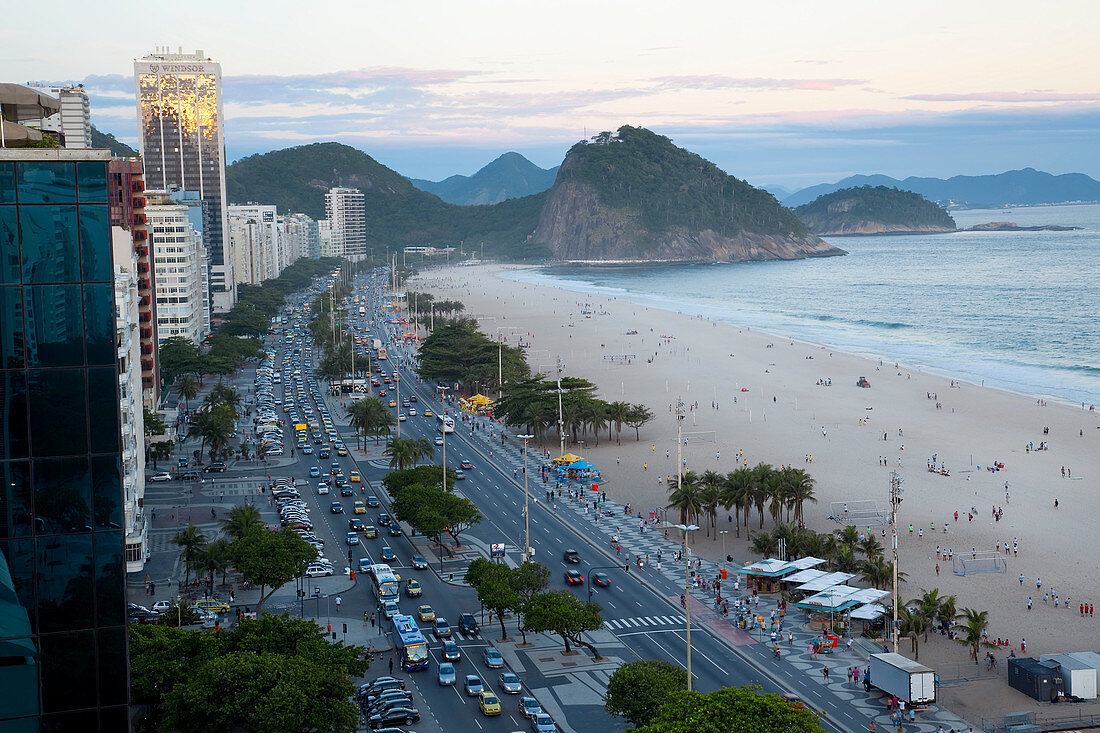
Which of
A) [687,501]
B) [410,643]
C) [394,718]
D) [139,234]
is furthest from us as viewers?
[139,234]

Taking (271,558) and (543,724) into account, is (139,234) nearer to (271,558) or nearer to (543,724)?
(271,558)

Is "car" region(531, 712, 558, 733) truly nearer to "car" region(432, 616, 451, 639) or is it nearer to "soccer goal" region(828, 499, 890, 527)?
"car" region(432, 616, 451, 639)

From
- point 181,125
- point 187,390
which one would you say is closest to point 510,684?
point 187,390

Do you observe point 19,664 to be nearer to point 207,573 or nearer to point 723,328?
point 207,573

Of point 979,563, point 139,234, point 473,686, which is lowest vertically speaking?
point 979,563

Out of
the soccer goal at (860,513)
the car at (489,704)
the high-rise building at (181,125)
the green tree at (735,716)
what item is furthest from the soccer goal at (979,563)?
the high-rise building at (181,125)

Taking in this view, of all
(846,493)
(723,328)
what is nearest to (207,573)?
(846,493)

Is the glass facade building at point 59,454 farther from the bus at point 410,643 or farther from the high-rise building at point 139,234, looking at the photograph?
the high-rise building at point 139,234

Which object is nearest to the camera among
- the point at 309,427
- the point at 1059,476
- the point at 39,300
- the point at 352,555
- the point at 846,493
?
the point at 39,300
